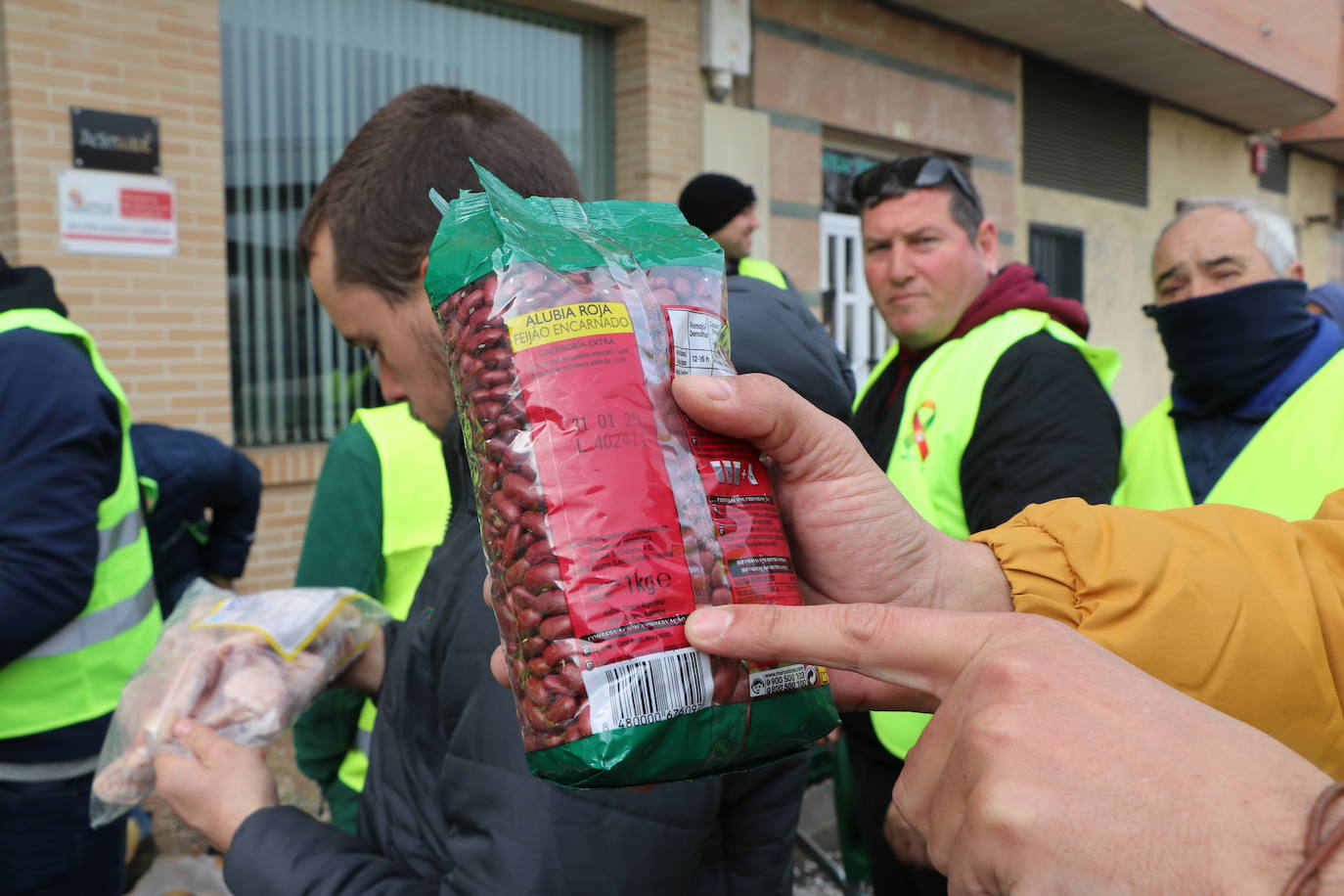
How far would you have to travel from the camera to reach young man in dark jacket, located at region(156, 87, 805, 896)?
1241 millimetres

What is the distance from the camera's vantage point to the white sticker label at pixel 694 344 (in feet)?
3.32

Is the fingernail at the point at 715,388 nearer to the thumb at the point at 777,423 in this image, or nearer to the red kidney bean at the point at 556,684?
the thumb at the point at 777,423

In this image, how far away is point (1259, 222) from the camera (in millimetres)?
2902

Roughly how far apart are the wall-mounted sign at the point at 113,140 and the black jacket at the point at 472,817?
4079mm

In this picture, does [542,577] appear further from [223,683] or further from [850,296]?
[850,296]

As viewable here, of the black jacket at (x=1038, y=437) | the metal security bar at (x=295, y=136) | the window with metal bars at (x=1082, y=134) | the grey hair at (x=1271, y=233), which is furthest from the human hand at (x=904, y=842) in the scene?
the window with metal bars at (x=1082, y=134)

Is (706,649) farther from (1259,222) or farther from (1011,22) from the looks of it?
(1011,22)

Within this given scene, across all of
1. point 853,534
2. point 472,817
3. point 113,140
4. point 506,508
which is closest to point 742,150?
point 113,140

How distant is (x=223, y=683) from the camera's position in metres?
1.81

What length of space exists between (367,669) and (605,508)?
1.34 m

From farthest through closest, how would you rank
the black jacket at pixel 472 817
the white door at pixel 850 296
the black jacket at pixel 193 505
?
1. the white door at pixel 850 296
2. the black jacket at pixel 193 505
3. the black jacket at pixel 472 817

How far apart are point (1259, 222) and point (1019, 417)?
A: 106 centimetres

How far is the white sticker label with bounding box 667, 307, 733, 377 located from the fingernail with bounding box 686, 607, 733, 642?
0.24m

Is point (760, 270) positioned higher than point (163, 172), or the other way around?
point (163, 172)
